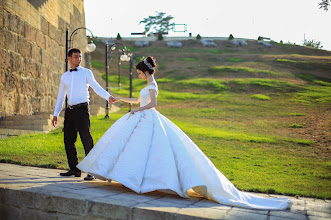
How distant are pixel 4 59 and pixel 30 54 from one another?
2139mm

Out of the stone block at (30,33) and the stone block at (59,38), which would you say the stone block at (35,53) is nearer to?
the stone block at (30,33)

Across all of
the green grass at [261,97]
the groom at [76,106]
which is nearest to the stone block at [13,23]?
the groom at [76,106]

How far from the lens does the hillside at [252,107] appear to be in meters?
9.64

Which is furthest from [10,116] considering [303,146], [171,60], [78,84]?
[171,60]

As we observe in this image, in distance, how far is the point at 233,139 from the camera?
1420 centimetres

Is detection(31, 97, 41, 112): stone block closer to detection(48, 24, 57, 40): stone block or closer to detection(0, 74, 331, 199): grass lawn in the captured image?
detection(0, 74, 331, 199): grass lawn

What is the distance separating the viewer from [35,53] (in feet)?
46.3

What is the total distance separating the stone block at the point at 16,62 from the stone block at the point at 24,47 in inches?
9.6

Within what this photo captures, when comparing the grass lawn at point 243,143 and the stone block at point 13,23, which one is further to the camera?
the stone block at point 13,23

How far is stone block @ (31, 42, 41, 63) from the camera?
13.8 metres

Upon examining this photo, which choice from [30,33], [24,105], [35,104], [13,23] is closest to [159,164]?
[13,23]

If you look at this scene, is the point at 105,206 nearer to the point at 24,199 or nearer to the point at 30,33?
the point at 24,199

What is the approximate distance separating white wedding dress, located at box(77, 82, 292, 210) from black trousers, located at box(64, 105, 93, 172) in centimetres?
63

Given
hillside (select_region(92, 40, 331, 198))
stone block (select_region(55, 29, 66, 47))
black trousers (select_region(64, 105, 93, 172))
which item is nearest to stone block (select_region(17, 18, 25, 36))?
stone block (select_region(55, 29, 66, 47))
